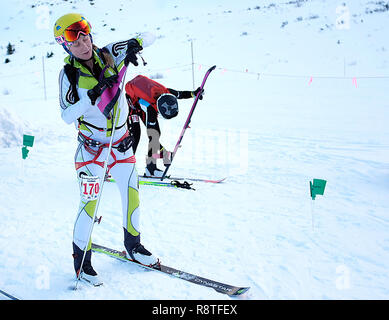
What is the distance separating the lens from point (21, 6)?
34375 mm

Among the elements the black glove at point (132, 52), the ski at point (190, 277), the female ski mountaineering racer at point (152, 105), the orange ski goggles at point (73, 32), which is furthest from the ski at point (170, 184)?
the orange ski goggles at point (73, 32)

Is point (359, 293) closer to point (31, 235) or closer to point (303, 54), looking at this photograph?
point (31, 235)

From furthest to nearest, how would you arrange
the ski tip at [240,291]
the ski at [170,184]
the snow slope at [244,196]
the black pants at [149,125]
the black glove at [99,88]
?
the black pants at [149,125], the ski at [170,184], the snow slope at [244,196], the ski tip at [240,291], the black glove at [99,88]

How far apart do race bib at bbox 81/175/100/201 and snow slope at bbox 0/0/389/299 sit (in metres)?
0.77

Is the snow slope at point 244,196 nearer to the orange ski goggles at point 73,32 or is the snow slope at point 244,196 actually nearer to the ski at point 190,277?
the ski at point 190,277

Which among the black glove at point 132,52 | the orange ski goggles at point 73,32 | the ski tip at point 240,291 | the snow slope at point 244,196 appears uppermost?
the orange ski goggles at point 73,32

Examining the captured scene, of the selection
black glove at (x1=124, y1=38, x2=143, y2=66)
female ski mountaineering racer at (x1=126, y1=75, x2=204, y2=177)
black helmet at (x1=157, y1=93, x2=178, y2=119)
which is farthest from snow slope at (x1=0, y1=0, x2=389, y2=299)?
black glove at (x1=124, y1=38, x2=143, y2=66)

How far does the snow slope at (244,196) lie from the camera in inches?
141

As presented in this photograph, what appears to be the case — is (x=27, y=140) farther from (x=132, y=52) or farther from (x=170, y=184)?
(x=132, y=52)

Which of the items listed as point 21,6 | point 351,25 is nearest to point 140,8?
point 21,6

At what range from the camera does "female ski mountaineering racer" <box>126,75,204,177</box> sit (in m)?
5.86

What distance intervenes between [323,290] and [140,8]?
33286mm

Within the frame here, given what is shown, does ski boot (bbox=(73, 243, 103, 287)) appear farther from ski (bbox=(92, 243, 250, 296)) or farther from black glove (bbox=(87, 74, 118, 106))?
black glove (bbox=(87, 74, 118, 106))
